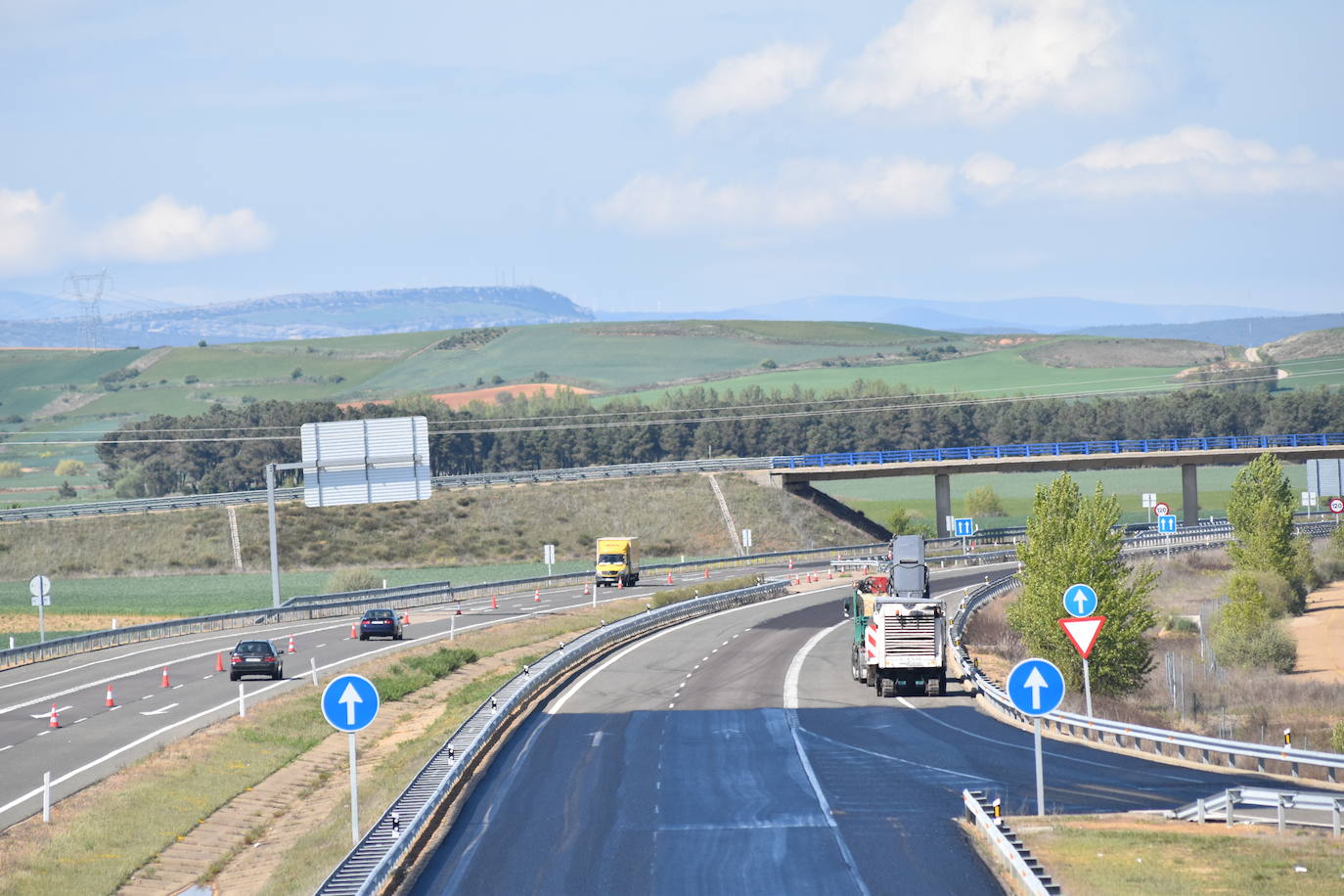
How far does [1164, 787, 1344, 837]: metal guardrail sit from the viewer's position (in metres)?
21.2

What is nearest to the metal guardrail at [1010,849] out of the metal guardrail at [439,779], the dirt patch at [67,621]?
Answer: the metal guardrail at [439,779]

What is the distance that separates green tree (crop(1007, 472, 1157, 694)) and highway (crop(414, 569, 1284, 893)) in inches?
274

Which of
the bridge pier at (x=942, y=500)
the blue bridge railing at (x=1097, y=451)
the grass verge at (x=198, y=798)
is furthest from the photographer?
the bridge pier at (x=942, y=500)

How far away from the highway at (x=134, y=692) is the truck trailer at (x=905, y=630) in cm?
1721

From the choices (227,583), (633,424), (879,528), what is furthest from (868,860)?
(633,424)

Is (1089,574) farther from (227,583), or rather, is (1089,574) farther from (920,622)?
(227,583)

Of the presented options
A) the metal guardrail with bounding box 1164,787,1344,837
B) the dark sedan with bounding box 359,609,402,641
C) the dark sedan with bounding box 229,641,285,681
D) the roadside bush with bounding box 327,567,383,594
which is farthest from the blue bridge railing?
the metal guardrail with bounding box 1164,787,1344,837

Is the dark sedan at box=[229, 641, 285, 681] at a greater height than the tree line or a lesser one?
lesser

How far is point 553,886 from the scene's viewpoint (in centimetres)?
1969

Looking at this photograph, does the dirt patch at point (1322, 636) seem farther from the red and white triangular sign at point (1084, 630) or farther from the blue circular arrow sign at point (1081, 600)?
the red and white triangular sign at point (1084, 630)

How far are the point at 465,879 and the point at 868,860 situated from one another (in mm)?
5735

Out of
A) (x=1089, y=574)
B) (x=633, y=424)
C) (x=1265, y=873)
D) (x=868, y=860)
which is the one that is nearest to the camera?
(x=1265, y=873)

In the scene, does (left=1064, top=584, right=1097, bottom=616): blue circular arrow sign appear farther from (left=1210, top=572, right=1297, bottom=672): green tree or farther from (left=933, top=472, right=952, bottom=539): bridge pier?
(left=933, top=472, right=952, bottom=539): bridge pier

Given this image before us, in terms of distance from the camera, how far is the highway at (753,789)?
20.3 meters
